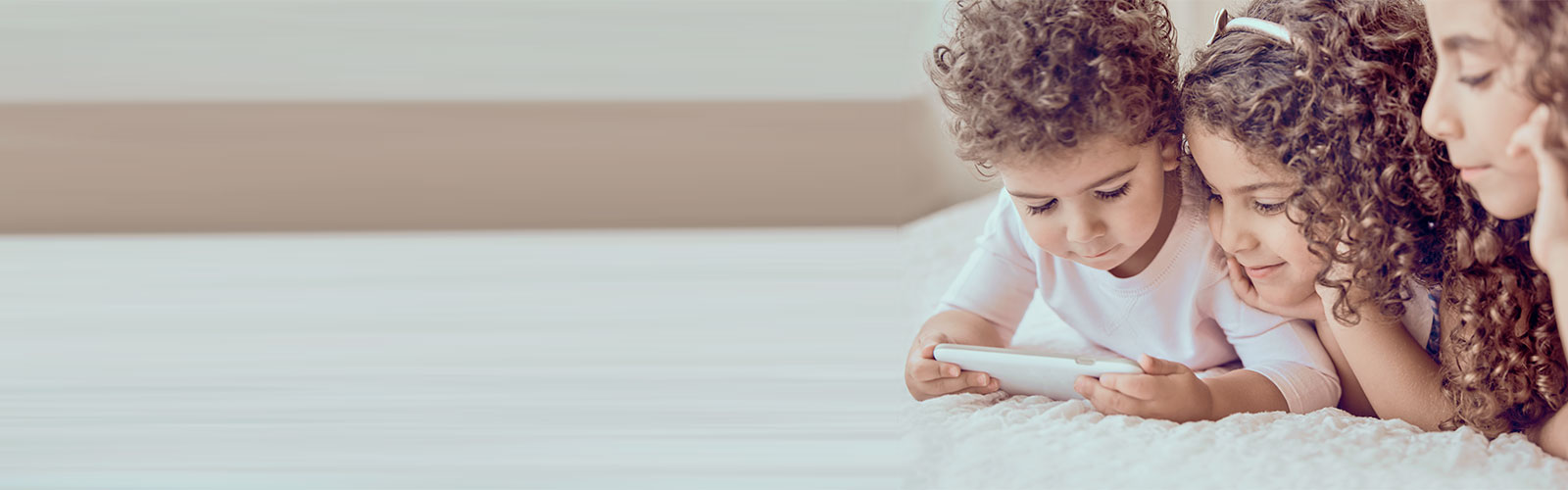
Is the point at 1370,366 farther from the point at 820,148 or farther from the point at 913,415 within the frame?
the point at 820,148

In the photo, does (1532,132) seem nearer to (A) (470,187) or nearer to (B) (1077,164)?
(B) (1077,164)

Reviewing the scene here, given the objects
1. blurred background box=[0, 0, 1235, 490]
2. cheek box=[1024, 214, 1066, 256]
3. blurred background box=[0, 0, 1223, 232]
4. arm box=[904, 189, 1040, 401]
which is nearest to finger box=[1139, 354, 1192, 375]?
cheek box=[1024, 214, 1066, 256]

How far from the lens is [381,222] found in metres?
2.09

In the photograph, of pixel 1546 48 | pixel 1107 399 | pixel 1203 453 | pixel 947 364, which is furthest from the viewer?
pixel 947 364

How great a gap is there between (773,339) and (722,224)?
98 centimetres

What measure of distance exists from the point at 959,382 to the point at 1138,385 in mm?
147

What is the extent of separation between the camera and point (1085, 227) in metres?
0.78

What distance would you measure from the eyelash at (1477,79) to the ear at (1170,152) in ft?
0.70

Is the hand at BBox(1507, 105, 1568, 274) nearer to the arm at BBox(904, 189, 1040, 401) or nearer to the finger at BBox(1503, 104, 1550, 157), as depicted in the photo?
the finger at BBox(1503, 104, 1550, 157)

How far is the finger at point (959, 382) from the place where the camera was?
2.76 feet

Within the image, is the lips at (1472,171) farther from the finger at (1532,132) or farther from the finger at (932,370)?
the finger at (932,370)

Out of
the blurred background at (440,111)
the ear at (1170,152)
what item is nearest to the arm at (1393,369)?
the ear at (1170,152)

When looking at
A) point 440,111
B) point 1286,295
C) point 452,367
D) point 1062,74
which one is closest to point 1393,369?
point 1286,295

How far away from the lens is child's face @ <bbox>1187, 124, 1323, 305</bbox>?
73cm
